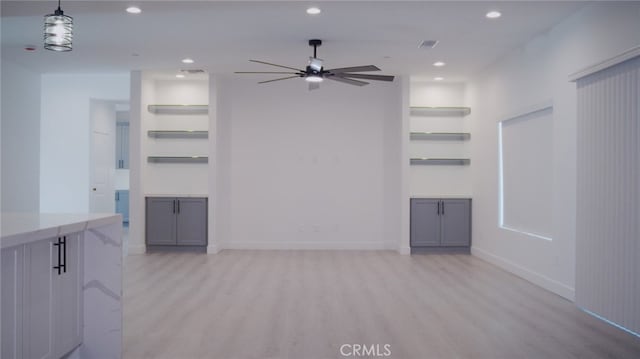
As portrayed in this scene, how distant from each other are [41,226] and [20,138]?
523cm

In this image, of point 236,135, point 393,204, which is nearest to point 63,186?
point 236,135

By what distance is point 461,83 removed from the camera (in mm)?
7531

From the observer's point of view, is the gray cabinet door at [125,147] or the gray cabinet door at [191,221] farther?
the gray cabinet door at [125,147]

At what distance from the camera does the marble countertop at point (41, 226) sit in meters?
1.95

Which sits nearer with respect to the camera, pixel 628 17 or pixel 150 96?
pixel 628 17

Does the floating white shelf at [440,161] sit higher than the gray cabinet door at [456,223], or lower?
higher

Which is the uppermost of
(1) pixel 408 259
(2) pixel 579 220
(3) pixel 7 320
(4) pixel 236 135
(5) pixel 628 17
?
(5) pixel 628 17

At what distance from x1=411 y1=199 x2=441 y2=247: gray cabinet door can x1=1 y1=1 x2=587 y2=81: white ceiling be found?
207cm

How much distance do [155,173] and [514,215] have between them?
5.53 meters

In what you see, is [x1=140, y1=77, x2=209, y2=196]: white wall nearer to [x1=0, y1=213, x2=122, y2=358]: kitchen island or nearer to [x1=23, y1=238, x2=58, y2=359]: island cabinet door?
[x1=0, y1=213, x2=122, y2=358]: kitchen island

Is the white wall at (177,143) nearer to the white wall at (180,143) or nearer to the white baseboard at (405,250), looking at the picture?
the white wall at (180,143)

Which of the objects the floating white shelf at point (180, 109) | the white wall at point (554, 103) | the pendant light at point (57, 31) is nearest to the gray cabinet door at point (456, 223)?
the white wall at point (554, 103)

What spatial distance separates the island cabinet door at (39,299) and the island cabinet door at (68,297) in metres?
0.04

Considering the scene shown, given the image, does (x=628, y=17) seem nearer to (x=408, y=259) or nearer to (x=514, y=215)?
(x=514, y=215)
